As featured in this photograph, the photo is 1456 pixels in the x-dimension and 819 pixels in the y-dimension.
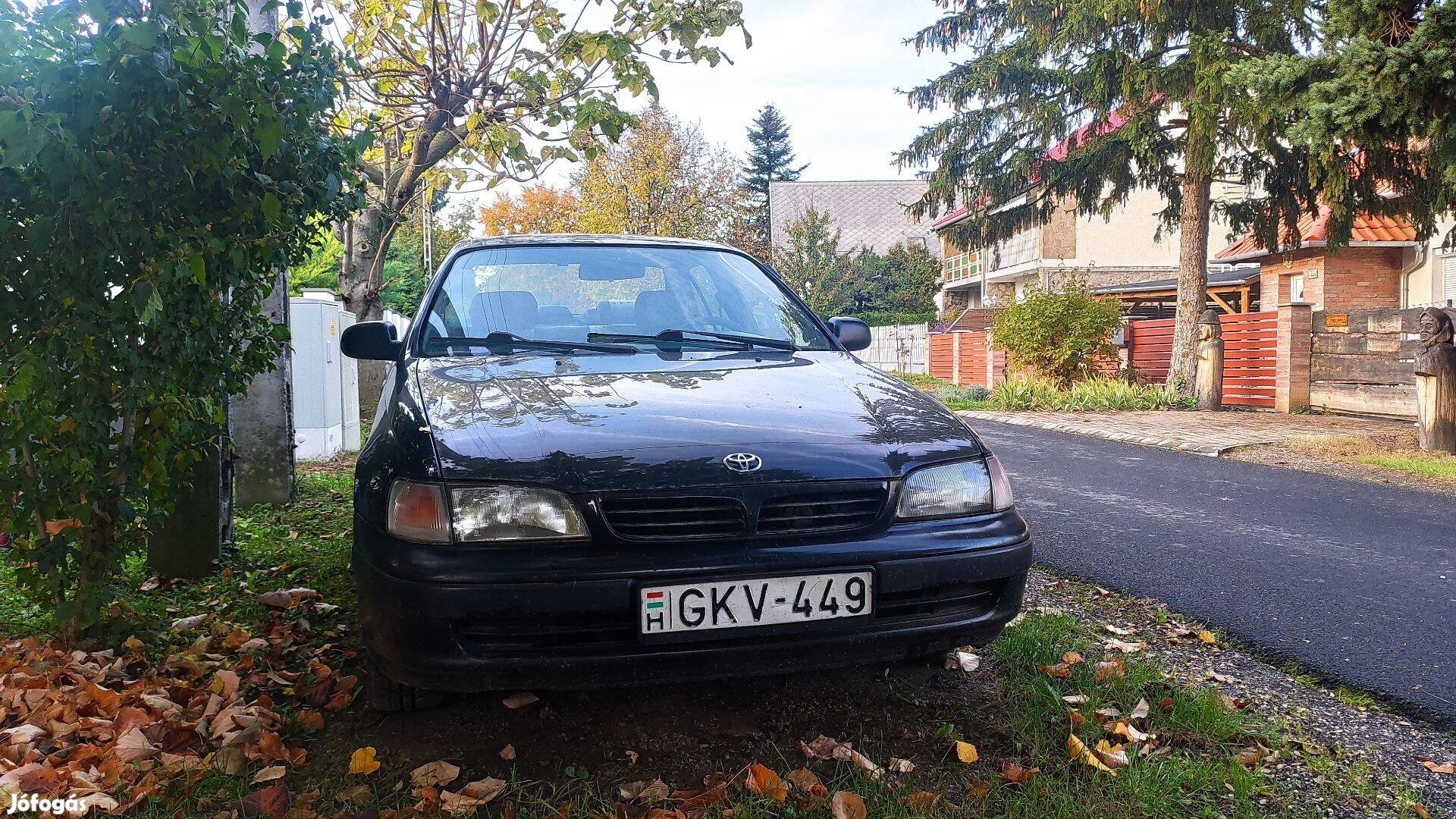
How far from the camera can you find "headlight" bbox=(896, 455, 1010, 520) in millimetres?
2645

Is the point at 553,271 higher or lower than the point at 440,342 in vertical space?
higher

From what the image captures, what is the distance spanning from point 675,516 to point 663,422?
327 mm

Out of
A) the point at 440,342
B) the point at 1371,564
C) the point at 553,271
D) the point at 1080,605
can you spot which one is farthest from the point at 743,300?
the point at 1371,564

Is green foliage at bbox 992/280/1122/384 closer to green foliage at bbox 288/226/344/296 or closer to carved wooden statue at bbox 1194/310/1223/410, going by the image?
carved wooden statue at bbox 1194/310/1223/410

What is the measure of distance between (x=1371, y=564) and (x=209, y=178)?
533cm

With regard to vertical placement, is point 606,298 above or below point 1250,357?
above

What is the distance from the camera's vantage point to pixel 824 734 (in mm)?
2762

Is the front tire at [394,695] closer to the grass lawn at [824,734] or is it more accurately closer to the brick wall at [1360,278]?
the grass lawn at [824,734]

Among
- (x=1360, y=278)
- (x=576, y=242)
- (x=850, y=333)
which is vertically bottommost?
(x=850, y=333)

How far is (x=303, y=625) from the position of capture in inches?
148

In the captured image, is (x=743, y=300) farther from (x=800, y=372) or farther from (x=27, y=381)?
(x=27, y=381)

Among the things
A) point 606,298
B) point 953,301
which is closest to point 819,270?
point 953,301

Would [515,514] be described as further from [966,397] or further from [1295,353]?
[966,397]

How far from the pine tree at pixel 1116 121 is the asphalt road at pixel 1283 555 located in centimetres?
611
